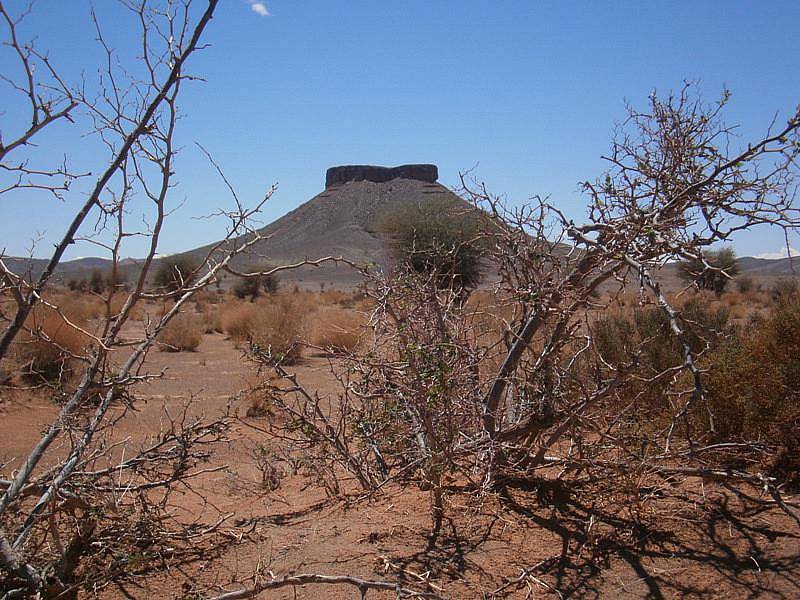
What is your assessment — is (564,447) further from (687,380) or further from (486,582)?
(486,582)

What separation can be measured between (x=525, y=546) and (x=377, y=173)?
3690 inches

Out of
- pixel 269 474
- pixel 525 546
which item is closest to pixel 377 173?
pixel 269 474

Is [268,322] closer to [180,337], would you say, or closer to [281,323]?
[281,323]

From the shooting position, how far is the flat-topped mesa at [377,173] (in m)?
94.4

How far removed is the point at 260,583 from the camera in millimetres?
3322

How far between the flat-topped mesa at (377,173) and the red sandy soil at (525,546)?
290 feet

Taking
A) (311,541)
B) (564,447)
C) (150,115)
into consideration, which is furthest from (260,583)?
(564,447)

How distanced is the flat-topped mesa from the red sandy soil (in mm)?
88368

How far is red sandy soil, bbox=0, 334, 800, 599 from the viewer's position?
148 inches

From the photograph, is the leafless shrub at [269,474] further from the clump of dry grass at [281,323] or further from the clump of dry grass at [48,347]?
the clump of dry grass at [281,323]

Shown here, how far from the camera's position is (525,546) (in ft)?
13.8

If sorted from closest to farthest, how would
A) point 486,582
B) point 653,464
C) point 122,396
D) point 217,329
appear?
point 486,582 < point 122,396 < point 653,464 < point 217,329

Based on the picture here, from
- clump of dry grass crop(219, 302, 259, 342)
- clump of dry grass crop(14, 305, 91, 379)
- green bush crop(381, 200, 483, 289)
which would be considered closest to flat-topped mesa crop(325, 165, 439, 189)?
green bush crop(381, 200, 483, 289)

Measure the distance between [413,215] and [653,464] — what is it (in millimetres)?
25778
